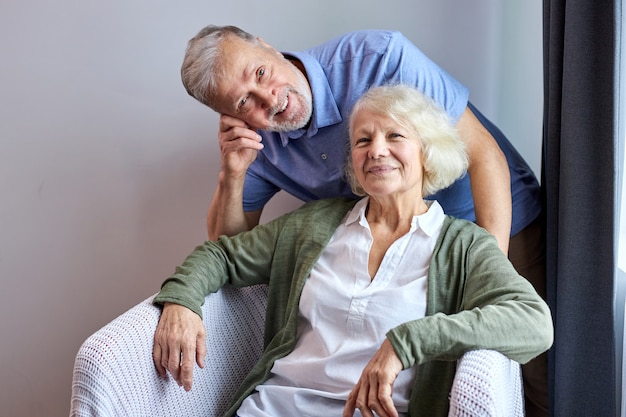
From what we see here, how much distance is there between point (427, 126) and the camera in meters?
1.68

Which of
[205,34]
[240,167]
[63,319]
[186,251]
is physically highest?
[205,34]

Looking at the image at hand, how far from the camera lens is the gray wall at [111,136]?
7.18ft

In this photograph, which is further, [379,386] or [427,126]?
[427,126]

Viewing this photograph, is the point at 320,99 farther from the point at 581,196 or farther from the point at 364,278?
the point at 581,196

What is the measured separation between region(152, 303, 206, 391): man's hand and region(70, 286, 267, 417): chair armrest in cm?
2

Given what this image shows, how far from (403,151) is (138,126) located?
1.08 m

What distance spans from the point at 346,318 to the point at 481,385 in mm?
438

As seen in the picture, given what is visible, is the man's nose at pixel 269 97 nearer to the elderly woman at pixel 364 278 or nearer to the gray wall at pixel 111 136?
the elderly woman at pixel 364 278

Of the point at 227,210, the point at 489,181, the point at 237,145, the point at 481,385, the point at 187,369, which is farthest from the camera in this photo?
the point at 227,210

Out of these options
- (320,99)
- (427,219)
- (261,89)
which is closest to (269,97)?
(261,89)

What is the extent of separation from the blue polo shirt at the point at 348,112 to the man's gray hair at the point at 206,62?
203mm

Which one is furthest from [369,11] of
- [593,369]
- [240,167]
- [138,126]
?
[593,369]

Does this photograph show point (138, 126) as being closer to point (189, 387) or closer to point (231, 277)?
point (231, 277)

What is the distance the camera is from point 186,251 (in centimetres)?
249
